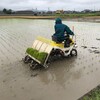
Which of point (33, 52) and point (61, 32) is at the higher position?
point (61, 32)

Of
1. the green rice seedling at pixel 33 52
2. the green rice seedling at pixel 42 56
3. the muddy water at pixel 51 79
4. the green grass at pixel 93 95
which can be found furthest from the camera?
the green rice seedling at pixel 33 52

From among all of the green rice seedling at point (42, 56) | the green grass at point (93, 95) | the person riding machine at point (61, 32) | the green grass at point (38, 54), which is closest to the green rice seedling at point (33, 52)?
the green grass at point (38, 54)

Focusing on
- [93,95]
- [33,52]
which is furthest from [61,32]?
[93,95]

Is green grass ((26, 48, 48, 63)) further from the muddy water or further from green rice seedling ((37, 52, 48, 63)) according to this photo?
the muddy water

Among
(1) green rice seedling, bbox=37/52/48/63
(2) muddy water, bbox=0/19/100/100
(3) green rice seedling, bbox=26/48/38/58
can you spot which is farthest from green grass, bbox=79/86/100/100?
(3) green rice seedling, bbox=26/48/38/58

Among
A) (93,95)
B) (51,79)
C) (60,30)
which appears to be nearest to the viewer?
(93,95)

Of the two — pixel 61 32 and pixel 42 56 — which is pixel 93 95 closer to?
pixel 42 56

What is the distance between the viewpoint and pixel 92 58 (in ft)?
28.2

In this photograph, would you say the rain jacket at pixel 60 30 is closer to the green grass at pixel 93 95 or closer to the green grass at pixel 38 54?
the green grass at pixel 38 54

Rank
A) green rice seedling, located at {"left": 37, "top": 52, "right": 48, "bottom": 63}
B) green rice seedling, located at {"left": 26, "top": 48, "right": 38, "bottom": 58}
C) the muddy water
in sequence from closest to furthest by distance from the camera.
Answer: the muddy water < green rice seedling, located at {"left": 37, "top": 52, "right": 48, "bottom": 63} < green rice seedling, located at {"left": 26, "top": 48, "right": 38, "bottom": 58}

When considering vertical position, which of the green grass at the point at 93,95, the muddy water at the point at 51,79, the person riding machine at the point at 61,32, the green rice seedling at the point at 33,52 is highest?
the person riding machine at the point at 61,32

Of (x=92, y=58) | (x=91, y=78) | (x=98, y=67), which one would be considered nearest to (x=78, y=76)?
(x=91, y=78)

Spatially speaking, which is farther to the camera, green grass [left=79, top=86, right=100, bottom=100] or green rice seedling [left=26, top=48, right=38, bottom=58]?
green rice seedling [left=26, top=48, right=38, bottom=58]

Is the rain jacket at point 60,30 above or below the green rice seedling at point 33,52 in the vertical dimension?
above
